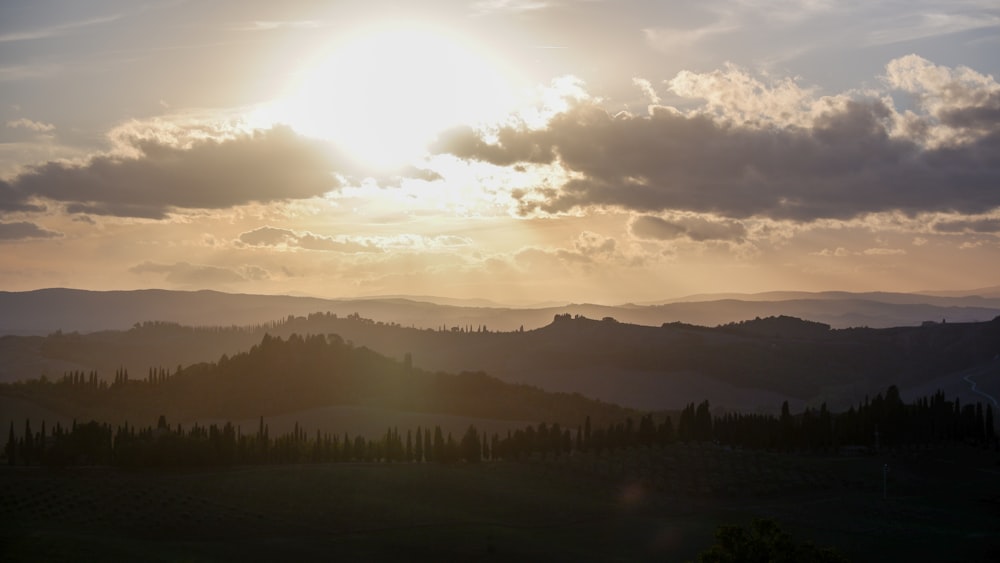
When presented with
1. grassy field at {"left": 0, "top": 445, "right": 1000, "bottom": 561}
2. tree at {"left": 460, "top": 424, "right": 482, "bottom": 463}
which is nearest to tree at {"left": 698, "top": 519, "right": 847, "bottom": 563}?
grassy field at {"left": 0, "top": 445, "right": 1000, "bottom": 561}

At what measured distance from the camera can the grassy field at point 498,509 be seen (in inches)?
4877

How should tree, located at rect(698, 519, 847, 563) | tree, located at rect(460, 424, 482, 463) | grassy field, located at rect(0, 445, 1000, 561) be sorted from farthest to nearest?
tree, located at rect(460, 424, 482, 463), grassy field, located at rect(0, 445, 1000, 561), tree, located at rect(698, 519, 847, 563)

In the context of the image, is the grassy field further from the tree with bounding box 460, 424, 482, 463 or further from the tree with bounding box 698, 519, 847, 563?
the tree with bounding box 698, 519, 847, 563

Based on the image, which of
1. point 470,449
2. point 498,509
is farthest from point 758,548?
point 470,449

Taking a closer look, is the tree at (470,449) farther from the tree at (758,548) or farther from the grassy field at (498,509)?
the tree at (758,548)

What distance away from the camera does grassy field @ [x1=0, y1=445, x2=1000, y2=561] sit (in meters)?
124

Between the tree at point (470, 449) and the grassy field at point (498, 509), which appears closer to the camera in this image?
the grassy field at point (498, 509)

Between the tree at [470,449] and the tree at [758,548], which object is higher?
the tree at [758,548]

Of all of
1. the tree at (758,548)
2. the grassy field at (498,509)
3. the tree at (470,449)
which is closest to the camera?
the tree at (758,548)

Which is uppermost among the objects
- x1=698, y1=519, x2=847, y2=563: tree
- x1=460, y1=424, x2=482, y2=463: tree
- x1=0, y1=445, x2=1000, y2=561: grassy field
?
x1=698, y1=519, x2=847, y2=563: tree

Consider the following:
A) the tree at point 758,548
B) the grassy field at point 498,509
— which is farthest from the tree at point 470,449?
the tree at point 758,548

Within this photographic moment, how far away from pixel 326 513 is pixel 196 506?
17024mm

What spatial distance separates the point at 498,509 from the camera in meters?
153

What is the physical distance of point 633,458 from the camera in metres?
195
